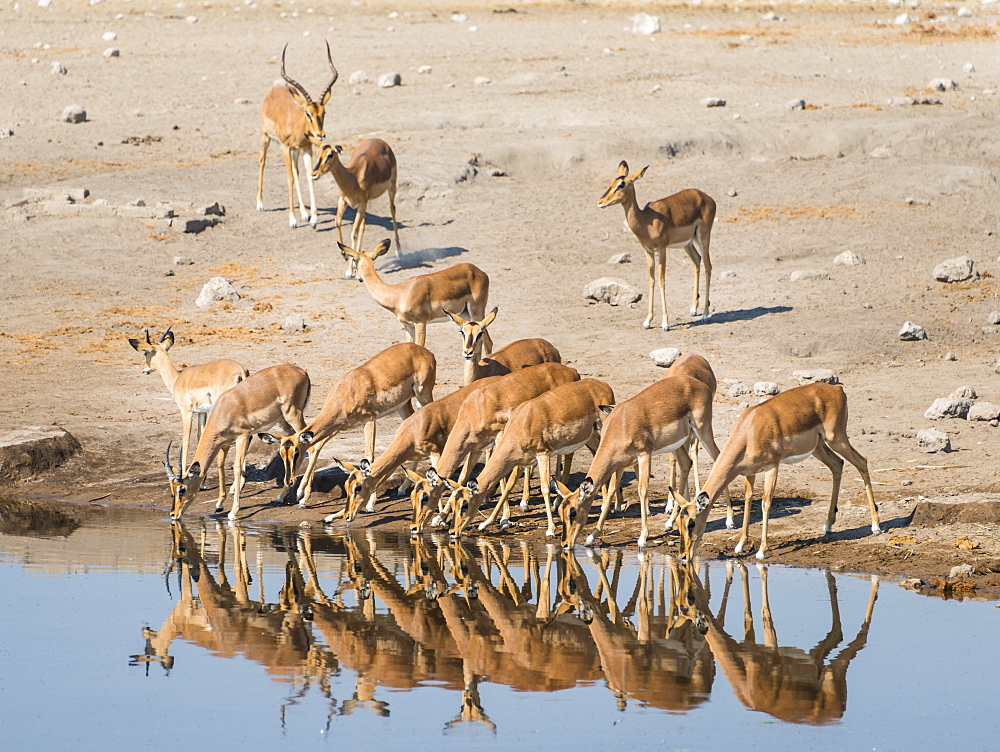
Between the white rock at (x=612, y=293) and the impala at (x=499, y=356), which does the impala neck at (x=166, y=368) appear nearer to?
the impala at (x=499, y=356)

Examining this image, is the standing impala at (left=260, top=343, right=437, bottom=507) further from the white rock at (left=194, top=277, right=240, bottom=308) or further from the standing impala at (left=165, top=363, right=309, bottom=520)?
the white rock at (left=194, top=277, right=240, bottom=308)

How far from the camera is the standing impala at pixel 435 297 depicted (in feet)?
52.0

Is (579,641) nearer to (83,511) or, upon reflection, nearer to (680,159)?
(83,511)

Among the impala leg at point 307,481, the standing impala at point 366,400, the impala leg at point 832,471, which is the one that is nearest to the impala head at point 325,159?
the standing impala at point 366,400

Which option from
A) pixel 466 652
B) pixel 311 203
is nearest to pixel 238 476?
pixel 466 652

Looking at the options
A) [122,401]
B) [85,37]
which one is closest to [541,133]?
[122,401]

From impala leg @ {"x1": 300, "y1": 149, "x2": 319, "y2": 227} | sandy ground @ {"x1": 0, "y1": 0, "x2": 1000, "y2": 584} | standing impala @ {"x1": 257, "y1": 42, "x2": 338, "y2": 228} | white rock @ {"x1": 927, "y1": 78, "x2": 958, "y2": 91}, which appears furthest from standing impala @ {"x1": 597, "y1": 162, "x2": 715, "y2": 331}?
white rock @ {"x1": 927, "y1": 78, "x2": 958, "y2": 91}

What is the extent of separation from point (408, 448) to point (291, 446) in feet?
3.76

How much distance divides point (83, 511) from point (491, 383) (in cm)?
416

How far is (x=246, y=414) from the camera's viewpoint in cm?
1304

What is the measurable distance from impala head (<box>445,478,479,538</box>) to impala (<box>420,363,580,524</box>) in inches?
11.0

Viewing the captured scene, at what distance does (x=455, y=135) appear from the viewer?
26.6m

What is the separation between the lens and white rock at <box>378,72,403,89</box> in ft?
102

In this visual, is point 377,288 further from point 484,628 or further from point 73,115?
point 73,115
